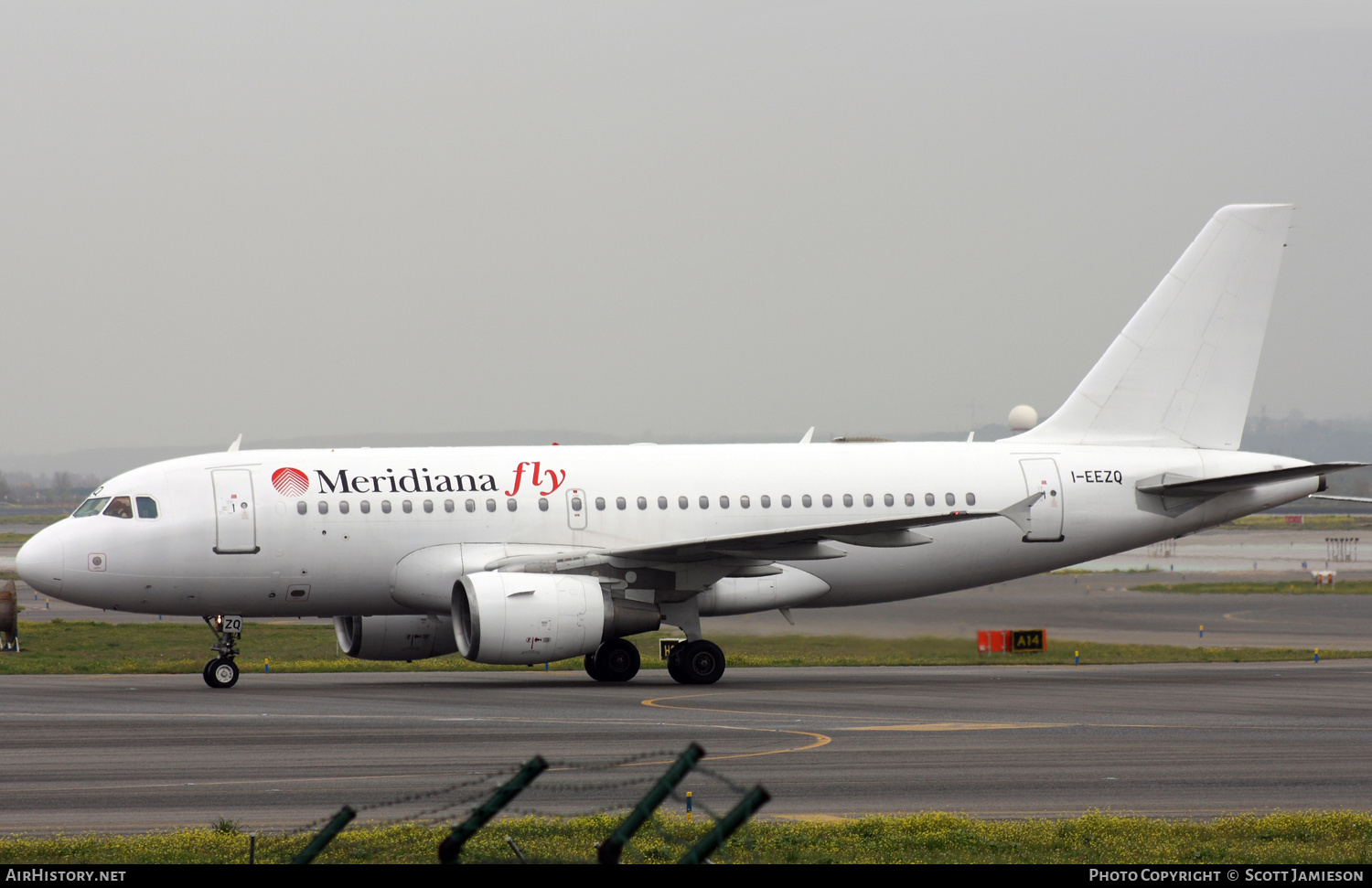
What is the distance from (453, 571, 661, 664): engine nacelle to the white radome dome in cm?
2418

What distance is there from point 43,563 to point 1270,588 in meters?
52.1

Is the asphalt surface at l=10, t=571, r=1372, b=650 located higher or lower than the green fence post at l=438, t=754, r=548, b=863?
lower

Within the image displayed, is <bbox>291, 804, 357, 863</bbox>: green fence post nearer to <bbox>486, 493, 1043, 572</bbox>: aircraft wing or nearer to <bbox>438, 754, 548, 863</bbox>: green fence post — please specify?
<bbox>438, 754, 548, 863</bbox>: green fence post

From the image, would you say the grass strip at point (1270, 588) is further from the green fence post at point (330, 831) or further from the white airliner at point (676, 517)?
the green fence post at point (330, 831)

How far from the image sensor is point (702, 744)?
1925 cm

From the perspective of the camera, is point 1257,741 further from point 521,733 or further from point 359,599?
point 359,599

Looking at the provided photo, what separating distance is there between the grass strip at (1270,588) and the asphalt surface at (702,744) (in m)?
33.0

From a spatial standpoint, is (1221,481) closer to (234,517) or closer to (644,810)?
(234,517)

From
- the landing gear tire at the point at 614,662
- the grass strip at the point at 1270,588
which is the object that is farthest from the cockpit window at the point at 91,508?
the grass strip at the point at 1270,588

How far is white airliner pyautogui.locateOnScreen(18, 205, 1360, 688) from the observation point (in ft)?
90.5

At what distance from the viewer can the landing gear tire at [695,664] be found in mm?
28375

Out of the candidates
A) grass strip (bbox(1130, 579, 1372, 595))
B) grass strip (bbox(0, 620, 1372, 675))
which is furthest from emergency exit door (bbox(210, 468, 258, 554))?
grass strip (bbox(1130, 579, 1372, 595))

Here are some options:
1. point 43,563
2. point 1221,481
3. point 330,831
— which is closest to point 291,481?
point 43,563

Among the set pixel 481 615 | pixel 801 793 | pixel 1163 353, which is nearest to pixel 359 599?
pixel 481 615
